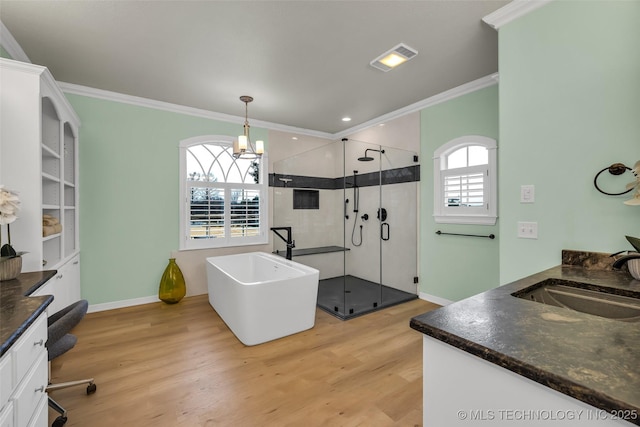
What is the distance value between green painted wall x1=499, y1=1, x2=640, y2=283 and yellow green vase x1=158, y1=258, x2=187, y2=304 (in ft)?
12.0

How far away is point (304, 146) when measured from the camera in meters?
5.21

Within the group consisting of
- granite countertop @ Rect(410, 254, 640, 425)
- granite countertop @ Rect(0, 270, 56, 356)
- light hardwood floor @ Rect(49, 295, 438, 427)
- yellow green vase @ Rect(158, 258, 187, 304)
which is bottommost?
light hardwood floor @ Rect(49, 295, 438, 427)

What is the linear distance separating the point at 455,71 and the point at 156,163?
3797mm

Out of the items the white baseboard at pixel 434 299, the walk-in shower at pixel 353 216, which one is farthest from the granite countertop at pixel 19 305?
the white baseboard at pixel 434 299

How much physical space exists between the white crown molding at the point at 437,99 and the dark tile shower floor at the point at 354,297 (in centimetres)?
247

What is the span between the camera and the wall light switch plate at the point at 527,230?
199cm

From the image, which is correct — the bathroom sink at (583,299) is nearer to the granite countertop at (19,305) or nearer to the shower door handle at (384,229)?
the granite countertop at (19,305)

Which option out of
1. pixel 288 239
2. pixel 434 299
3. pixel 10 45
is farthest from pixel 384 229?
pixel 10 45

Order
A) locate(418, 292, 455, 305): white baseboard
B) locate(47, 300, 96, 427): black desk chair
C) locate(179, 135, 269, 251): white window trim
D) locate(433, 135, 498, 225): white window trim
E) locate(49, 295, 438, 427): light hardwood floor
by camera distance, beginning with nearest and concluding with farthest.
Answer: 1. locate(47, 300, 96, 427): black desk chair
2. locate(49, 295, 438, 427): light hardwood floor
3. locate(433, 135, 498, 225): white window trim
4. locate(418, 292, 455, 305): white baseboard
5. locate(179, 135, 269, 251): white window trim

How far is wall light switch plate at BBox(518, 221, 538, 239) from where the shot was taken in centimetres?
199

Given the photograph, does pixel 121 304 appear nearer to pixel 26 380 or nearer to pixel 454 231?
pixel 26 380

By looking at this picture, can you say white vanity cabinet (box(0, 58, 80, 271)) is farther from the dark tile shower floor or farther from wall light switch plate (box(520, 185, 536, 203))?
wall light switch plate (box(520, 185, 536, 203))

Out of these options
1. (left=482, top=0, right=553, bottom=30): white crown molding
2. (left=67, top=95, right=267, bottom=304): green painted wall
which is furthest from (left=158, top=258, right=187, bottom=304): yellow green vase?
(left=482, top=0, right=553, bottom=30): white crown molding

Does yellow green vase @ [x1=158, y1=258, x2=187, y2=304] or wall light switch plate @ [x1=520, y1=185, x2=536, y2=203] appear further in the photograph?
yellow green vase @ [x1=158, y1=258, x2=187, y2=304]
